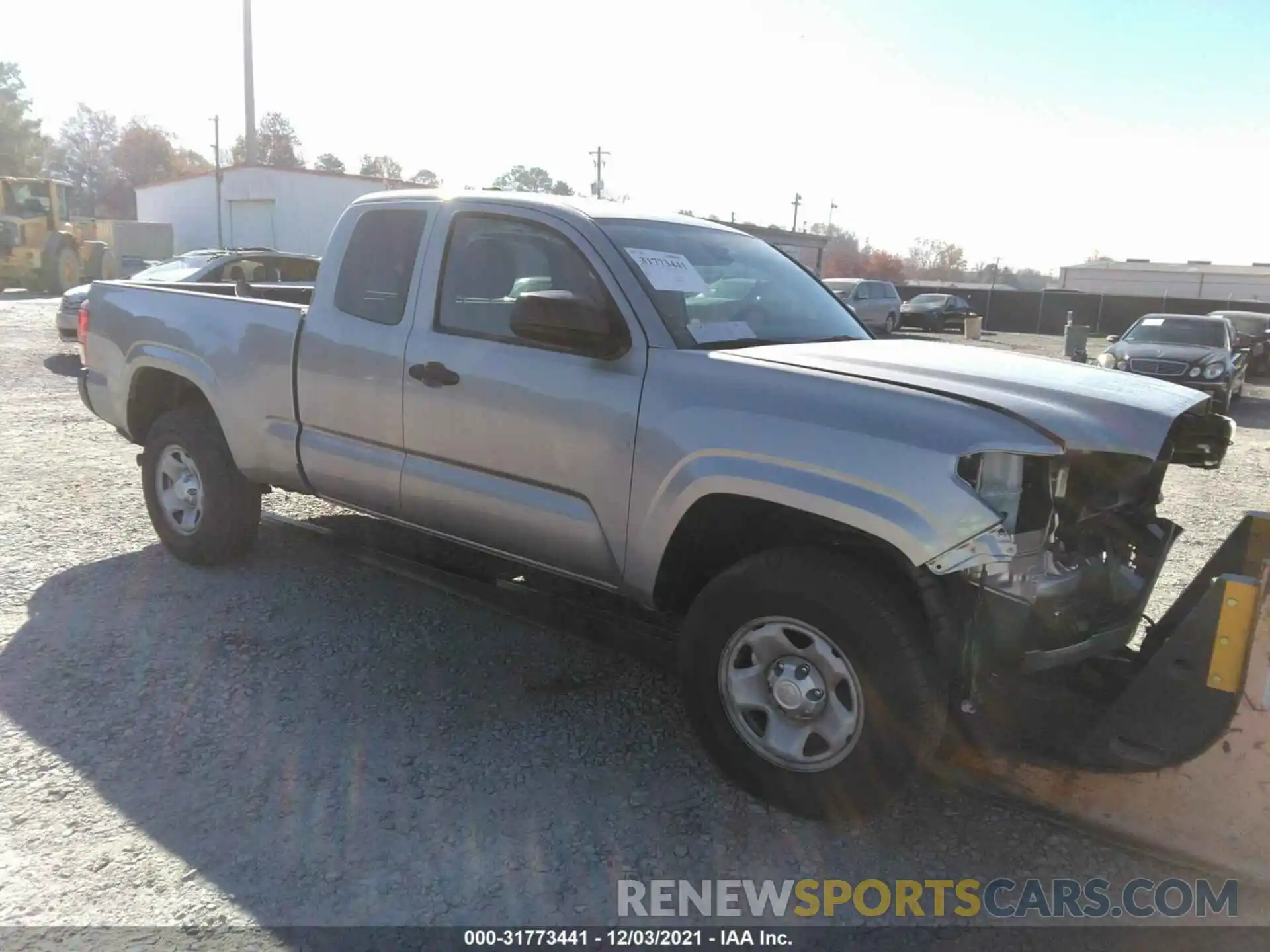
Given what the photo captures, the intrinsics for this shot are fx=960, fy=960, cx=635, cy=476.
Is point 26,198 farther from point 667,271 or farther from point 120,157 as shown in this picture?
point 120,157

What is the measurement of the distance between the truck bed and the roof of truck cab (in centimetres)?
80

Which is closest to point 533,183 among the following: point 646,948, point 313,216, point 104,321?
point 313,216

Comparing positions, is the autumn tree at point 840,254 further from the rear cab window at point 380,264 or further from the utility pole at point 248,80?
the rear cab window at point 380,264

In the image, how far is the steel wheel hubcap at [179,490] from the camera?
5.27 metres

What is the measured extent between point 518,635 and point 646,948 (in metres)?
2.15

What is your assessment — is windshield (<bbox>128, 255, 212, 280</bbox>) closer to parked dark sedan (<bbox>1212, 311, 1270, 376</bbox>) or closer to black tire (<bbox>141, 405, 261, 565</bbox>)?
black tire (<bbox>141, 405, 261, 565</bbox>)

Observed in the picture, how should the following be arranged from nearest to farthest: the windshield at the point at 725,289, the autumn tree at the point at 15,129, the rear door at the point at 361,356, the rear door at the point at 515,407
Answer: the rear door at the point at 515,407 → the windshield at the point at 725,289 → the rear door at the point at 361,356 → the autumn tree at the point at 15,129

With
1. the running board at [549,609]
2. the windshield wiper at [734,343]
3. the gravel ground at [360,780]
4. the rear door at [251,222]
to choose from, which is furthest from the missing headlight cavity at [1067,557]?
the rear door at [251,222]

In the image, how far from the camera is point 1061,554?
10.1 feet

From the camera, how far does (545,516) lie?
3750 millimetres

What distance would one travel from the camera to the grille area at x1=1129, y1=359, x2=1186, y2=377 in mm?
14336

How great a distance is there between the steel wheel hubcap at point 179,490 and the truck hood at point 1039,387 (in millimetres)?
3366

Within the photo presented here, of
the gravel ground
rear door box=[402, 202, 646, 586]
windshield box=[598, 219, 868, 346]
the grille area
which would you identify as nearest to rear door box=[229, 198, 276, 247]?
the grille area

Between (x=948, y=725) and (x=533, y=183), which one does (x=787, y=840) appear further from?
(x=533, y=183)
